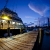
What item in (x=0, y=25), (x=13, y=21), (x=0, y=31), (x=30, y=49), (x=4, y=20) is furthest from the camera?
(x=13, y=21)

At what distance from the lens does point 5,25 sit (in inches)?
709

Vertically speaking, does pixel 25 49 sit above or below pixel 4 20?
below

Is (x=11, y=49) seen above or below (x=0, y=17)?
below

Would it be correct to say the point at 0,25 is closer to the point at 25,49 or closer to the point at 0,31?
the point at 0,31

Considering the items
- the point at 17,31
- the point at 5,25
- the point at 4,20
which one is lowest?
the point at 17,31

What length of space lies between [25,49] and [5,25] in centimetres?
1440

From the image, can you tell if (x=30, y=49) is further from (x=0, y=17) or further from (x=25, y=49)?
(x=0, y=17)

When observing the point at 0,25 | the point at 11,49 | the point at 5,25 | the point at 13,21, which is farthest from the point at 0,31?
the point at 11,49

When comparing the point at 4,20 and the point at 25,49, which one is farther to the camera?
the point at 4,20

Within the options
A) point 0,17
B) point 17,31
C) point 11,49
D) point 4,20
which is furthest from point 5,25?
point 11,49

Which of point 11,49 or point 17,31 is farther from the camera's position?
point 17,31

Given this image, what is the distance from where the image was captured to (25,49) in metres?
4.36

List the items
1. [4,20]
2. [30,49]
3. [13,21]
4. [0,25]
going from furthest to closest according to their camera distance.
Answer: [13,21] → [4,20] → [0,25] → [30,49]

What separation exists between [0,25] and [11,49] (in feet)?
41.3
